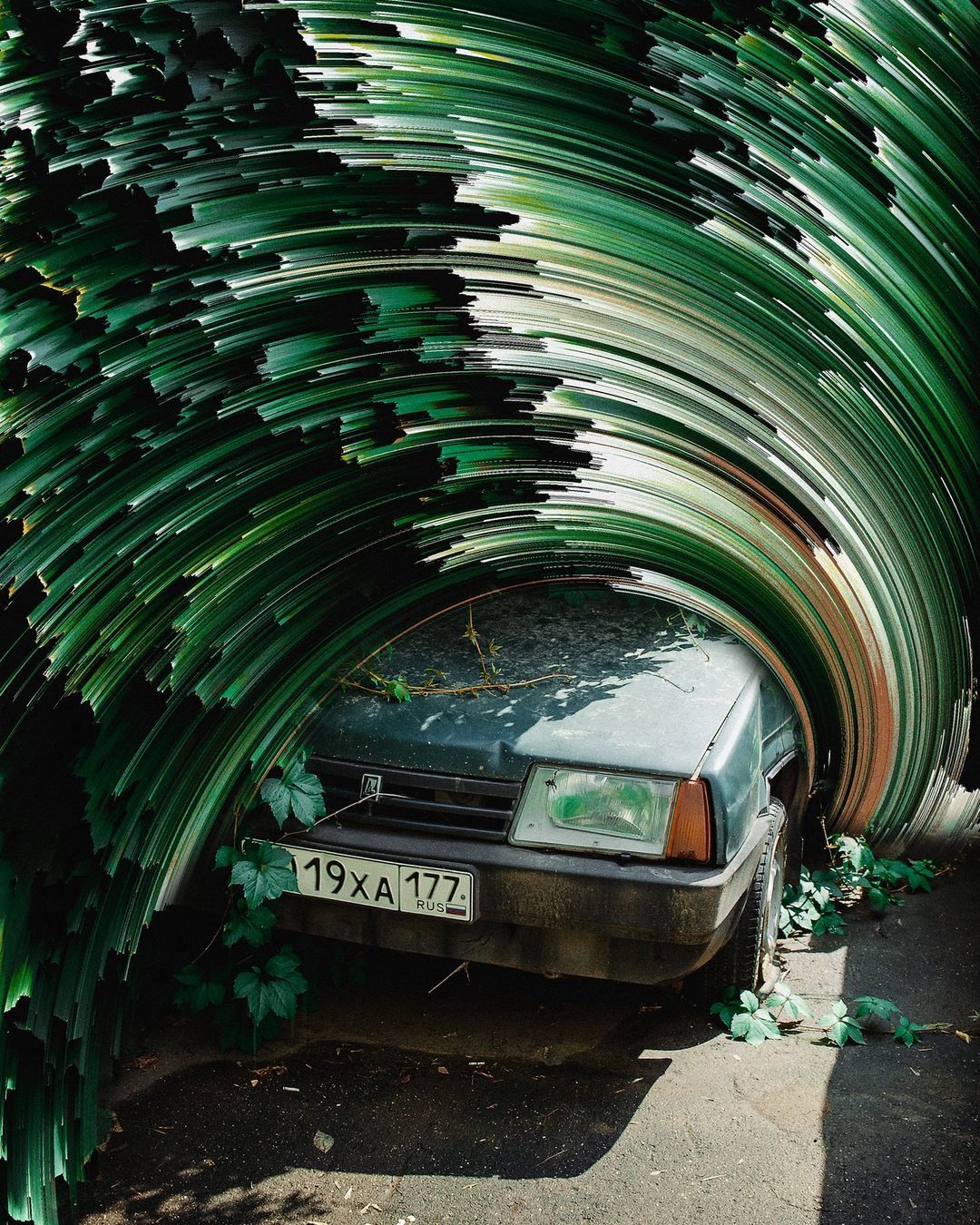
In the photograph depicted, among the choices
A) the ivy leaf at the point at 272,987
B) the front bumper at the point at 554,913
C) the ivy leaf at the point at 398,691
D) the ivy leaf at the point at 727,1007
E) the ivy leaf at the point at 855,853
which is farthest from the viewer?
the ivy leaf at the point at 855,853

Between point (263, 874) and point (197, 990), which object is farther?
point (197, 990)

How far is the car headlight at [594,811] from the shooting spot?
116 inches

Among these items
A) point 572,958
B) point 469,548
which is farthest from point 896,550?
point 572,958

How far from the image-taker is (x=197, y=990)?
3250 mm

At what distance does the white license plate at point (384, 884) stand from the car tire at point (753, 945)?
2.98 ft

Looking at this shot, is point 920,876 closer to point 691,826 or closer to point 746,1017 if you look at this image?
point 746,1017

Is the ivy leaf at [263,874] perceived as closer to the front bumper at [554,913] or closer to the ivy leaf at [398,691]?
the front bumper at [554,913]

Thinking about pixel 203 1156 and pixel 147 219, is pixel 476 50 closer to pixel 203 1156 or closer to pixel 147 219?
pixel 147 219

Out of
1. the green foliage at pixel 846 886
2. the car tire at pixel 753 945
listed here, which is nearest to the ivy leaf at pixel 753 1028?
the car tire at pixel 753 945

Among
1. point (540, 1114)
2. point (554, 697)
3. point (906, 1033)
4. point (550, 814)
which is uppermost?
point (554, 697)

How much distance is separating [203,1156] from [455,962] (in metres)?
1.16

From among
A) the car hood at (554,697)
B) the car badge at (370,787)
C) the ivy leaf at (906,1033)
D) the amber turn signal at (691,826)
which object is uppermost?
the car hood at (554,697)

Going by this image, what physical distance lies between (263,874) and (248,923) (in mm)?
181

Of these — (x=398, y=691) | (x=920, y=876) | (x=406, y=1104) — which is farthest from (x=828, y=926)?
(x=398, y=691)
